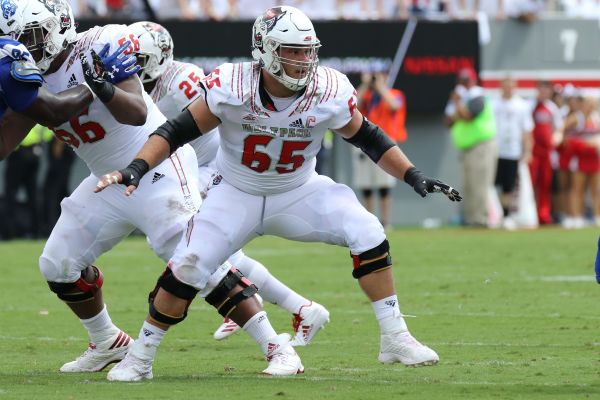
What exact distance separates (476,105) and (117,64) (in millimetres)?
10792

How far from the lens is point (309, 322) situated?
284 inches

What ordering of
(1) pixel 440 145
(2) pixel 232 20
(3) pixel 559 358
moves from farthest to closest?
(1) pixel 440 145 < (2) pixel 232 20 < (3) pixel 559 358

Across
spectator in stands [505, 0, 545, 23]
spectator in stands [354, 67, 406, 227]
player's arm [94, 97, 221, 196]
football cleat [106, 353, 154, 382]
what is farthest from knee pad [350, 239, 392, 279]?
spectator in stands [505, 0, 545, 23]

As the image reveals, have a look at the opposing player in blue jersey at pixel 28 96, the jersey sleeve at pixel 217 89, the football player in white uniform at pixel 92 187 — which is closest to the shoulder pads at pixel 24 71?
the opposing player in blue jersey at pixel 28 96

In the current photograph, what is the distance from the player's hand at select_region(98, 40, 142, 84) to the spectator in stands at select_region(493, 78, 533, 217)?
11.3m

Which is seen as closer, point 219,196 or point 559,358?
point 219,196

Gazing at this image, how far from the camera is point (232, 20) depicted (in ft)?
57.2

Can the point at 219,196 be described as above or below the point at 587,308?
above

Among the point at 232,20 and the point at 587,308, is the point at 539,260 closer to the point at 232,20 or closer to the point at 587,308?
the point at 587,308

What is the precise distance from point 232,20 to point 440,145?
12.1 feet

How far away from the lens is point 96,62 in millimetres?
6141

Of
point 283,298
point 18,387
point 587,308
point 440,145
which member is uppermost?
point 18,387

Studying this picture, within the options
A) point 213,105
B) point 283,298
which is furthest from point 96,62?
point 283,298

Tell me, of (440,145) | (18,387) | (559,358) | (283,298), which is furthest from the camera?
(440,145)
